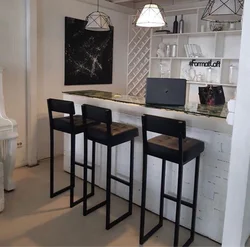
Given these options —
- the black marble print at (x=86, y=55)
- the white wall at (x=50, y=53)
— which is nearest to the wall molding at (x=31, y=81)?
the white wall at (x=50, y=53)

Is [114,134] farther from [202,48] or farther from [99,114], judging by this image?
[202,48]

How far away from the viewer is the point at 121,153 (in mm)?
2979

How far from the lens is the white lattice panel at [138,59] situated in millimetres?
4962

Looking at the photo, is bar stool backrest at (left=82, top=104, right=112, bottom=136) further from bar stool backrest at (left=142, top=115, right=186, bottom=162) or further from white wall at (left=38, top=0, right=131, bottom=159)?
white wall at (left=38, top=0, right=131, bottom=159)

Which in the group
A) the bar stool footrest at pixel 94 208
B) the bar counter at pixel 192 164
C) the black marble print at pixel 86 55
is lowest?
the bar stool footrest at pixel 94 208

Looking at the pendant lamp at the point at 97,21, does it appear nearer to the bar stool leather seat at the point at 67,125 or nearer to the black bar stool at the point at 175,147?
the bar stool leather seat at the point at 67,125

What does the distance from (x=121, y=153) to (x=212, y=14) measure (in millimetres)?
1570

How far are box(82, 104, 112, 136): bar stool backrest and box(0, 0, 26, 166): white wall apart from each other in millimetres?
1519

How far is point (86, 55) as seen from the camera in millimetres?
4328

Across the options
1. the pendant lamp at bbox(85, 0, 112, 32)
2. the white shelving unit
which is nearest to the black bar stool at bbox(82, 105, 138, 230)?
the pendant lamp at bbox(85, 0, 112, 32)

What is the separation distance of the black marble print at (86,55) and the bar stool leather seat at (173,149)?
95.5 inches

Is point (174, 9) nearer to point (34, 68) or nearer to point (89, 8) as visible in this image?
point (89, 8)

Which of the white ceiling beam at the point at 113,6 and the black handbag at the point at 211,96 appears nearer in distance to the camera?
the black handbag at the point at 211,96

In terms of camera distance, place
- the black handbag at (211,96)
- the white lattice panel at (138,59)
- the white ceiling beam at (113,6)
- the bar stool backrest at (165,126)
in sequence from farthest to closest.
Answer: the white lattice panel at (138,59), the white ceiling beam at (113,6), the black handbag at (211,96), the bar stool backrest at (165,126)
